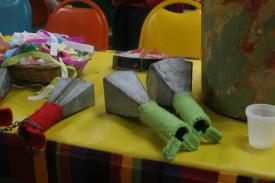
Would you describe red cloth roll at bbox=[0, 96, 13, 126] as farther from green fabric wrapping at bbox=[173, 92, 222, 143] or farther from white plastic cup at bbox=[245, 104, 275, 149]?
white plastic cup at bbox=[245, 104, 275, 149]

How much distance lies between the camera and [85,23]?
177 cm

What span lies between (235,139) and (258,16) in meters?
0.24

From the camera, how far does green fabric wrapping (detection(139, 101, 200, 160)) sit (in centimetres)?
70

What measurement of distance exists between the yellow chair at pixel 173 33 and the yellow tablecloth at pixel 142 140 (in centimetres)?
73

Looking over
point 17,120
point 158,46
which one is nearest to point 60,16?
point 158,46

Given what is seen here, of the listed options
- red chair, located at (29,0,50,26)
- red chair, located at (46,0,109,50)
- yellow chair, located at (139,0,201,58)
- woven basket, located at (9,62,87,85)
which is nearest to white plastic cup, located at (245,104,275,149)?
woven basket, located at (9,62,87,85)

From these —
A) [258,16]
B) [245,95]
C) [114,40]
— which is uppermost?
[258,16]

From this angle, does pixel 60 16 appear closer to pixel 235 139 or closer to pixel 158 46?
pixel 158 46

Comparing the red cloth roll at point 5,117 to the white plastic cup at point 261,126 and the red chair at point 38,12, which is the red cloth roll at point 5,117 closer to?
the white plastic cup at point 261,126

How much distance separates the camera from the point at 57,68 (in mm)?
1035

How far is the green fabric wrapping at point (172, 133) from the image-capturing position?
704 mm

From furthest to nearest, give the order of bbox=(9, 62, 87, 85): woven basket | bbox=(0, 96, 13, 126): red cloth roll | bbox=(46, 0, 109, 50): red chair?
1. bbox=(46, 0, 109, 50): red chair
2. bbox=(9, 62, 87, 85): woven basket
3. bbox=(0, 96, 13, 126): red cloth roll

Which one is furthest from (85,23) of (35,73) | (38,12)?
(38,12)

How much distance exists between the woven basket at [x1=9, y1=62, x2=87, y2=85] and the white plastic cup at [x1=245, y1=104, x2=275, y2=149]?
1.72 feet
